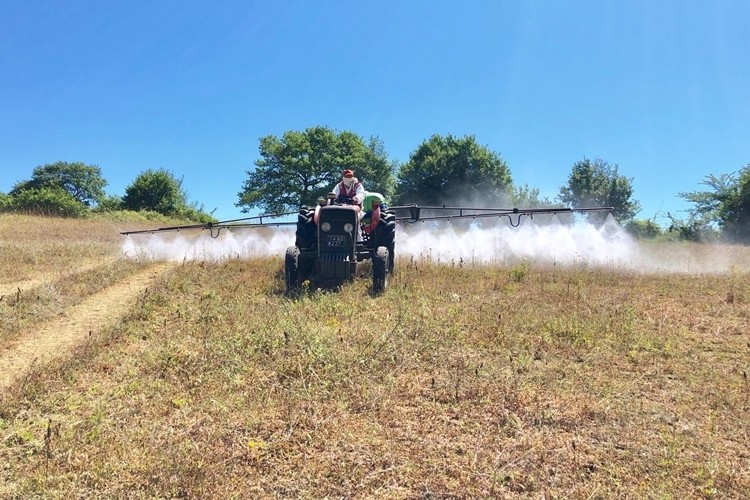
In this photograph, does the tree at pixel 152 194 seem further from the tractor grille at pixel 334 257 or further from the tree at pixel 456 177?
the tractor grille at pixel 334 257

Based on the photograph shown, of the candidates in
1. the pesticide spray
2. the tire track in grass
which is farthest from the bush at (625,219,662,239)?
the tire track in grass

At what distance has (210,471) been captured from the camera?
10.6 feet

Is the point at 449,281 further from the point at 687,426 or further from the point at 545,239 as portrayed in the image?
the point at 545,239

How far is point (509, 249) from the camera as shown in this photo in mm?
14133

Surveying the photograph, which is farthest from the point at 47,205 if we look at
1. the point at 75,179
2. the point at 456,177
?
the point at 75,179

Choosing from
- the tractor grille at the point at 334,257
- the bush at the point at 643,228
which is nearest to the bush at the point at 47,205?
the tractor grille at the point at 334,257

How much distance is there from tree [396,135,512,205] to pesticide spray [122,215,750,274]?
22.6 meters

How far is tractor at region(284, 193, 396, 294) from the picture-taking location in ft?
27.2

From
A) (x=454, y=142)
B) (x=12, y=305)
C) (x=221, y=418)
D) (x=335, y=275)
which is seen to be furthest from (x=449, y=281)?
(x=454, y=142)

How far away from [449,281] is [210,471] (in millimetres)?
6664

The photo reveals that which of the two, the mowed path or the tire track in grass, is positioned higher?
the tire track in grass

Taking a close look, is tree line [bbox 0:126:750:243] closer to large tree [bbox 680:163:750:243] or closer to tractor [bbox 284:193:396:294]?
large tree [bbox 680:163:750:243]

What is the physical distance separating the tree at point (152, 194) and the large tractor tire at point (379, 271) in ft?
113

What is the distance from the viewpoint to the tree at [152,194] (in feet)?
128
